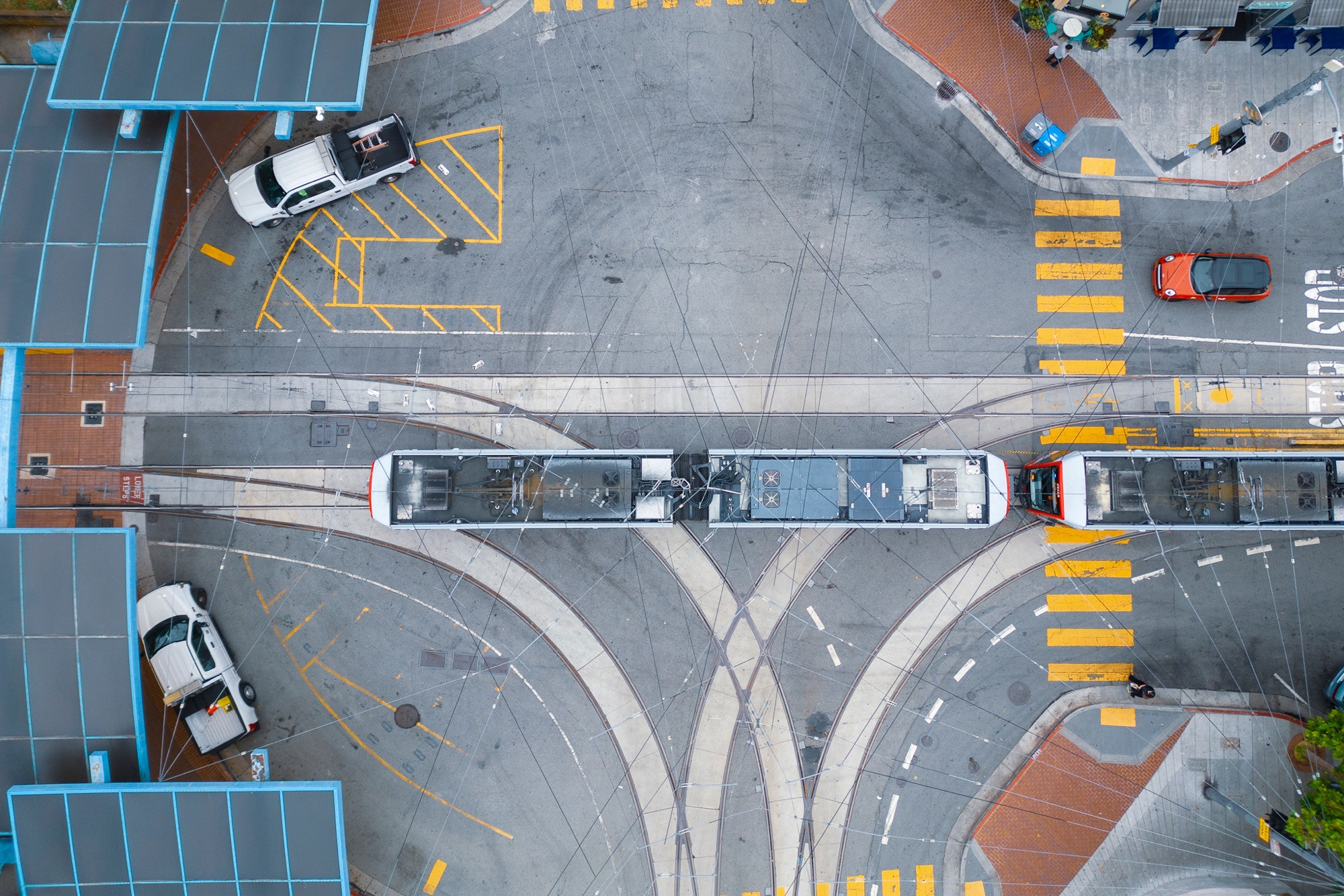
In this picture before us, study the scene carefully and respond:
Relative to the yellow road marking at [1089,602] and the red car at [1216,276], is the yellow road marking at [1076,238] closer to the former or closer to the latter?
the red car at [1216,276]

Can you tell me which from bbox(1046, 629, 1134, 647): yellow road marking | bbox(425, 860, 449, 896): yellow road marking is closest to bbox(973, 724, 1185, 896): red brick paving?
bbox(1046, 629, 1134, 647): yellow road marking

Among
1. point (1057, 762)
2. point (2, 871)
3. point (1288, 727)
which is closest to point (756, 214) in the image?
point (1057, 762)

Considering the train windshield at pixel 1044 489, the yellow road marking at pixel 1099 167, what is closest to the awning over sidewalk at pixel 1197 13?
the yellow road marking at pixel 1099 167

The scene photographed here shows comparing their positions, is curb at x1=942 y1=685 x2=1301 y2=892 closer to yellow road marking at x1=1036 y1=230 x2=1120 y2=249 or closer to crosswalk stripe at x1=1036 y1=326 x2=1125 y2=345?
crosswalk stripe at x1=1036 y1=326 x2=1125 y2=345

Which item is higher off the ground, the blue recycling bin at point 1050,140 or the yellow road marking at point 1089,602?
the blue recycling bin at point 1050,140

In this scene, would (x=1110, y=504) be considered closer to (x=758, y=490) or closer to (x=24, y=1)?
(x=758, y=490)
